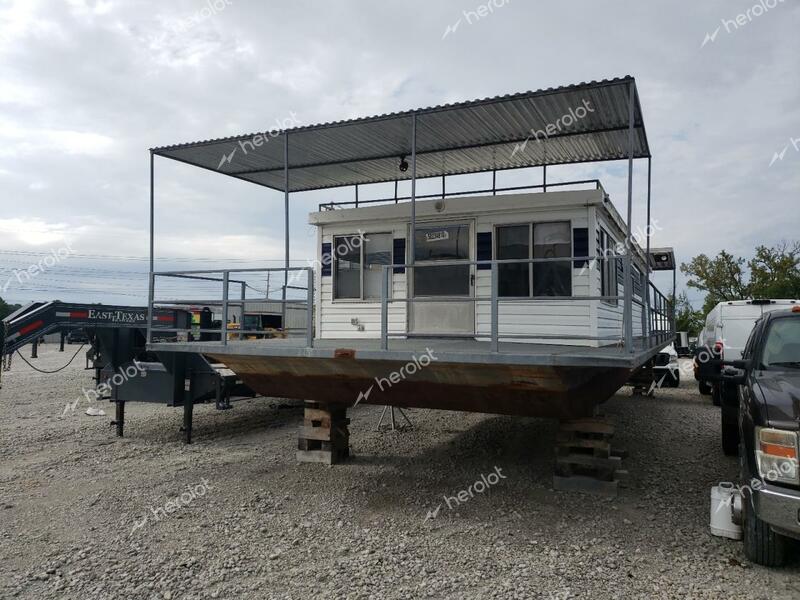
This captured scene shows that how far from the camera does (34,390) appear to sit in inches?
615

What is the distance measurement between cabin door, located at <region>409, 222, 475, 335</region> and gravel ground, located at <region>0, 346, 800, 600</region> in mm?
1788

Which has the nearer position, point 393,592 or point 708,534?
point 393,592

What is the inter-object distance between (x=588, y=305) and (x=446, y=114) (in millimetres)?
3026

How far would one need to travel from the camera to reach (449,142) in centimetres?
859

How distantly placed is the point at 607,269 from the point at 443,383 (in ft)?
15.3

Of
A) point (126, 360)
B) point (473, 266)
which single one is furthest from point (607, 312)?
point (126, 360)

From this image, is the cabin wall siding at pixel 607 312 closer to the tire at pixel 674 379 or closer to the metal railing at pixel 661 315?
the metal railing at pixel 661 315

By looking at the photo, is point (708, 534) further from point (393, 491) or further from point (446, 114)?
point (446, 114)

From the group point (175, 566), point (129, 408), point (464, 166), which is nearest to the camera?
point (175, 566)

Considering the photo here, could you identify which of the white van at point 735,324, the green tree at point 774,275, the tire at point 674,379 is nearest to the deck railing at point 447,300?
the white van at point 735,324

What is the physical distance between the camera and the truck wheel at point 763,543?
14.1 feet

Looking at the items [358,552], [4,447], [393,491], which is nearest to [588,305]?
[393,491]

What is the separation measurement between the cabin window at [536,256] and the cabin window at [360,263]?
1.78m

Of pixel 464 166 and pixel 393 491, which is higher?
pixel 464 166
